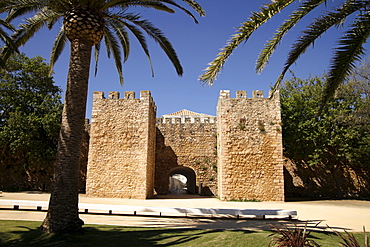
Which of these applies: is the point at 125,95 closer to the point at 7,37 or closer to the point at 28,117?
the point at 28,117

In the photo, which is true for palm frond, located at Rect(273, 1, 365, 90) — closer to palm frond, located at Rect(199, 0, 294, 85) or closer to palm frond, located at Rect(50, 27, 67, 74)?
palm frond, located at Rect(199, 0, 294, 85)

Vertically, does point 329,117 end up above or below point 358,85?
below

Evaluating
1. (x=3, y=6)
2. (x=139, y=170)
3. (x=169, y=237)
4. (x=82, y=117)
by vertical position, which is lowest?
(x=169, y=237)

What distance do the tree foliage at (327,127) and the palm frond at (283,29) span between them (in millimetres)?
11387

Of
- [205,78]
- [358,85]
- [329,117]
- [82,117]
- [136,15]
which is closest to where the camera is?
[205,78]

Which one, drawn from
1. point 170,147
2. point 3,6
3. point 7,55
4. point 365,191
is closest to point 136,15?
point 3,6

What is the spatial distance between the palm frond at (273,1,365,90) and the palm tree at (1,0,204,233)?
2608mm

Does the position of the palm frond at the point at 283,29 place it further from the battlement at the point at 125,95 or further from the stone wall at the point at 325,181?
the stone wall at the point at 325,181

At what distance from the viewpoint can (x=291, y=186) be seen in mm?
18484

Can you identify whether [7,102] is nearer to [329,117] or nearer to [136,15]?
[136,15]

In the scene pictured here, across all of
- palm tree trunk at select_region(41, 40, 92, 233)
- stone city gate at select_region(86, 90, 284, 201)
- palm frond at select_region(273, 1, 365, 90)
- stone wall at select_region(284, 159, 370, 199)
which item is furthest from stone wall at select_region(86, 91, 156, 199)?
palm frond at select_region(273, 1, 365, 90)

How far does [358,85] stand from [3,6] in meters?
15.9

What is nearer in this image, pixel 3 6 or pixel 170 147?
pixel 3 6

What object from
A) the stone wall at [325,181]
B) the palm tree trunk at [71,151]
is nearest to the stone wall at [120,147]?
the palm tree trunk at [71,151]
